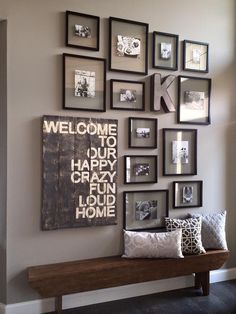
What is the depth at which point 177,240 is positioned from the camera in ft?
9.89

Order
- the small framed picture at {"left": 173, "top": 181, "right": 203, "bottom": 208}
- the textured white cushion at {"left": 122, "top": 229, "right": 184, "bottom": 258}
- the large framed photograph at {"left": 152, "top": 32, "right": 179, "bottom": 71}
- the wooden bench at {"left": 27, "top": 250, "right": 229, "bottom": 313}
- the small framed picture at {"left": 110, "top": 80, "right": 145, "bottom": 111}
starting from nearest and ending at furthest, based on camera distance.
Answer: the wooden bench at {"left": 27, "top": 250, "right": 229, "bottom": 313} → the textured white cushion at {"left": 122, "top": 229, "right": 184, "bottom": 258} → the small framed picture at {"left": 110, "top": 80, "right": 145, "bottom": 111} → the large framed photograph at {"left": 152, "top": 32, "right": 179, "bottom": 71} → the small framed picture at {"left": 173, "top": 181, "right": 203, "bottom": 208}

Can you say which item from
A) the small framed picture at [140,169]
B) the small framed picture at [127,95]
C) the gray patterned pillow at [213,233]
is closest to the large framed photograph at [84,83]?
the small framed picture at [127,95]

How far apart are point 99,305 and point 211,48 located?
272 cm

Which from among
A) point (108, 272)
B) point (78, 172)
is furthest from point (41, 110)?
point (108, 272)

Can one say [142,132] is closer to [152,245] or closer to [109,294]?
[152,245]

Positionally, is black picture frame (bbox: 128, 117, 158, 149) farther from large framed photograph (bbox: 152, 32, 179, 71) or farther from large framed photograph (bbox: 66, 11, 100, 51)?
large framed photograph (bbox: 66, 11, 100, 51)

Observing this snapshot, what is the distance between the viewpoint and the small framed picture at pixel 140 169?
3139mm

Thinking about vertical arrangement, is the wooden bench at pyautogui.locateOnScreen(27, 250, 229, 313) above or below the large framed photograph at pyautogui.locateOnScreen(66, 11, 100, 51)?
below

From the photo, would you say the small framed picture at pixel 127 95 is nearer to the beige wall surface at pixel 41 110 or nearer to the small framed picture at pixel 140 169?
the beige wall surface at pixel 41 110

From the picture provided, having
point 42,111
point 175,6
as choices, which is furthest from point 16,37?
point 175,6

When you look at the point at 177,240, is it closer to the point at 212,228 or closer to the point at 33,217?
the point at 212,228

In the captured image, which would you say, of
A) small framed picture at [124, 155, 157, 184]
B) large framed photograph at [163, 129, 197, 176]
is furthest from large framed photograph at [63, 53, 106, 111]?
large framed photograph at [163, 129, 197, 176]

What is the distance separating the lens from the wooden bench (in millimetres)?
2598

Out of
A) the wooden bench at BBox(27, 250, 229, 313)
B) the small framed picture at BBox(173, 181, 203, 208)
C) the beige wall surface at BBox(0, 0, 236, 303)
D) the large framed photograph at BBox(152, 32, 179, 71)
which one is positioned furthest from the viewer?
the small framed picture at BBox(173, 181, 203, 208)
